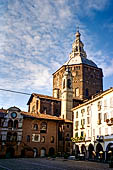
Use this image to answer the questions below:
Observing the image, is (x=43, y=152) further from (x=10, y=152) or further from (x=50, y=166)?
(x=50, y=166)

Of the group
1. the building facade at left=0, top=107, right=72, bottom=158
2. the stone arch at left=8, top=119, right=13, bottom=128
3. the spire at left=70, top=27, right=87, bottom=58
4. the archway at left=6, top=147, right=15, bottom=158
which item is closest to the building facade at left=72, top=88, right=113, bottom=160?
the building facade at left=0, top=107, right=72, bottom=158

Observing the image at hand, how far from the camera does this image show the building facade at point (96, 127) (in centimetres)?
3716

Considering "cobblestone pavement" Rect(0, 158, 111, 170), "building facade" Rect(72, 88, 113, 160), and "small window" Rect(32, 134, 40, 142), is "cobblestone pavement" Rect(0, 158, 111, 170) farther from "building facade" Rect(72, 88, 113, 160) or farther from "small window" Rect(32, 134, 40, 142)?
"small window" Rect(32, 134, 40, 142)

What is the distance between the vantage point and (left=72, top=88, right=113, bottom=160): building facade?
37.2 metres

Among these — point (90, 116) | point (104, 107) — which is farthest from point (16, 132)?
point (104, 107)

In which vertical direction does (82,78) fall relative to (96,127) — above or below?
above

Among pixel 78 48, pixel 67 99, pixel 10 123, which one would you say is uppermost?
pixel 78 48

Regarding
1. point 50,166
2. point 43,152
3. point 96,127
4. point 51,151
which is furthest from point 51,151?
point 50,166

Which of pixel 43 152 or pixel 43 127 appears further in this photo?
pixel 43 127

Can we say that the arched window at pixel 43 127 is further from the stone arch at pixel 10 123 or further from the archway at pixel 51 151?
the stone arch at pixel 10 123

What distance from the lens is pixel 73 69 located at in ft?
243

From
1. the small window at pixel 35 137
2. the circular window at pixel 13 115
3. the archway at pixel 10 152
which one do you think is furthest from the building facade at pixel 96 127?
the circular window at pixel 13 115

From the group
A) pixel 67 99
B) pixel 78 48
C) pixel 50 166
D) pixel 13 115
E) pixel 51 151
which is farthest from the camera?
pixel 78 48

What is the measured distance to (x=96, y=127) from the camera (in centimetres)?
4141
